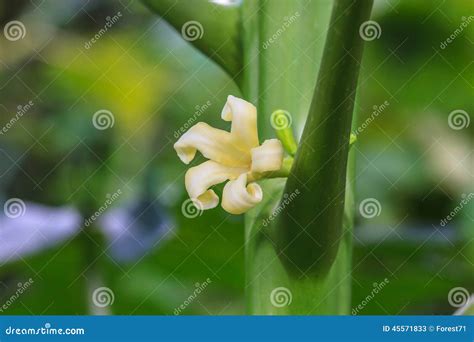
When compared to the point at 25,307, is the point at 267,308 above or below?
above

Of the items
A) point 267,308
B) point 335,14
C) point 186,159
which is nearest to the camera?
point 335,14

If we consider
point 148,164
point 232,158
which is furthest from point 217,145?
point 148,164

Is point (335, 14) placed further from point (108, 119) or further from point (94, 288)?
point (94, 288)

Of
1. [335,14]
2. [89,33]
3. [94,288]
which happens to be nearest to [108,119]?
[89,33]

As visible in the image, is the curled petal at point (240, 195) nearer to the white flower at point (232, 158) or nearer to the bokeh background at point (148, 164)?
the white flower at point (232, 158)

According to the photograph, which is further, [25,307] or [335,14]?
[25,307]

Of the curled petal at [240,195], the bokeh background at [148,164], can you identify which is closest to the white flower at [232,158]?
the curled petal at [240,195]

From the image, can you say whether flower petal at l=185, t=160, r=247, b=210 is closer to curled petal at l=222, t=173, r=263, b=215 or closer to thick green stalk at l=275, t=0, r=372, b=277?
curled petal at l=222, t=173, r=263, b=215
